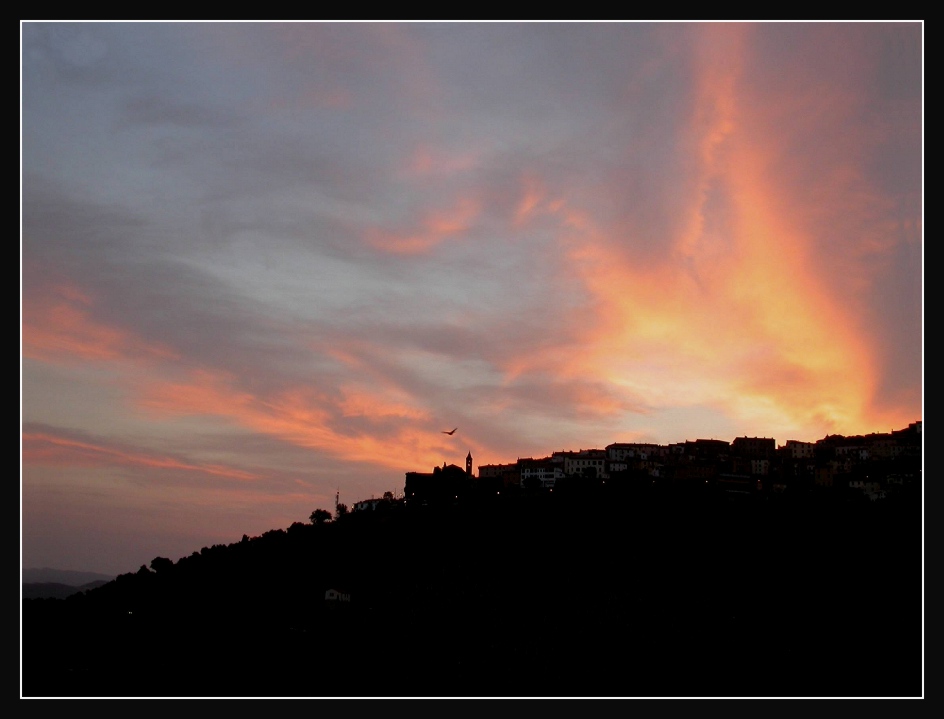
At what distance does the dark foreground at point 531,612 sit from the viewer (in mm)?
56625

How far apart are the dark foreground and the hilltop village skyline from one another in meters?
9.82

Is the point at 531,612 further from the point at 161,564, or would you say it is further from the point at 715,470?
the point at 715,470

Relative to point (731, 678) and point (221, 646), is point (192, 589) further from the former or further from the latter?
point (731, 678)

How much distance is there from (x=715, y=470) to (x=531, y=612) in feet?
173

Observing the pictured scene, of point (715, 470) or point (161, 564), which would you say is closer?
point (161, 564)

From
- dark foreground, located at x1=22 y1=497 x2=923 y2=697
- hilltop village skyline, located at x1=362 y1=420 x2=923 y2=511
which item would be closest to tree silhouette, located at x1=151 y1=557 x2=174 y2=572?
dark foreground, located at x1=22 y1=497 x2=923 y2=697

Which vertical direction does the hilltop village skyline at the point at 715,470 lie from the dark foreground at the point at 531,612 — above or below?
above

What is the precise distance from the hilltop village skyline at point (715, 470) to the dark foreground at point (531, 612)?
Result: 387 inches

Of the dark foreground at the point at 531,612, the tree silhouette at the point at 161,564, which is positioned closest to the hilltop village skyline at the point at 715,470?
the dark foreground at the point at 531,612

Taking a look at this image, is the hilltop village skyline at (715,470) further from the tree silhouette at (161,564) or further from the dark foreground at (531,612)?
the tree silhouette at (161,564)

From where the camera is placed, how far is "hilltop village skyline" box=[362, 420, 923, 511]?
101875mm

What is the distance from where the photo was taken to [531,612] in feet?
228

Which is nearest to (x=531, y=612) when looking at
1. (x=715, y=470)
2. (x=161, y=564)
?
(x=161, y=564)
